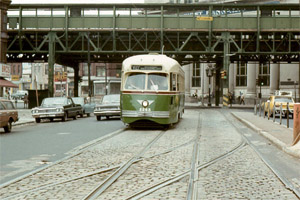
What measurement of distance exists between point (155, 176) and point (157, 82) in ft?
36.3

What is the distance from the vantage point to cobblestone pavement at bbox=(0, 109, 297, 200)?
718 centimetres

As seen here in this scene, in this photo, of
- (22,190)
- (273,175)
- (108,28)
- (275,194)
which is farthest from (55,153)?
(108,28)

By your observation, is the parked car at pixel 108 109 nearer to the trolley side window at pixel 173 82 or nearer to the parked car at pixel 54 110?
the parked car at pixel 54 110

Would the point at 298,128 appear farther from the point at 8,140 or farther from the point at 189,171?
the point at 8,140

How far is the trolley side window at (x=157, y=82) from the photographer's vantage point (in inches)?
765

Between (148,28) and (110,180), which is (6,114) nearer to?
(110,180)

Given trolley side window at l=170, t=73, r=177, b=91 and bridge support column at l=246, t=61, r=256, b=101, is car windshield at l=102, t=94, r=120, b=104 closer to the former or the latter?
trolley side window at l=170, t=73, r=177, b=91

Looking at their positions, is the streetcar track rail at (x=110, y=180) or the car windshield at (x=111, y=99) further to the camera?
the car windshield at (x=111, y=99)

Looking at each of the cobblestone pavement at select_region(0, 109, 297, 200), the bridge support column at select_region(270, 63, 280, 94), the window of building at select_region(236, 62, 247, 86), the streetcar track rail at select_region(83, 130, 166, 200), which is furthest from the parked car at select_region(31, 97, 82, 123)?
the window of building at select_region(236, 62, 247, 86)

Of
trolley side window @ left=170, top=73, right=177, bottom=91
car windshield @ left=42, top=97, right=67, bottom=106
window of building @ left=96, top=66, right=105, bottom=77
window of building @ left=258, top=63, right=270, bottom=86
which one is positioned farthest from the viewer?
window of building @ left=96, top=66, right=105, bottom=77

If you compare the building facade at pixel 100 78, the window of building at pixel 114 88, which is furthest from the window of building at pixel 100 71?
the window of building at pixel 114 88

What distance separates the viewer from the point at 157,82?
19547mm

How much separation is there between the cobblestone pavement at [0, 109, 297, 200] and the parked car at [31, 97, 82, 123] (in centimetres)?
1444

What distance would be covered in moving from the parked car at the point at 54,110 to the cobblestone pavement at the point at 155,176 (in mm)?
14441
